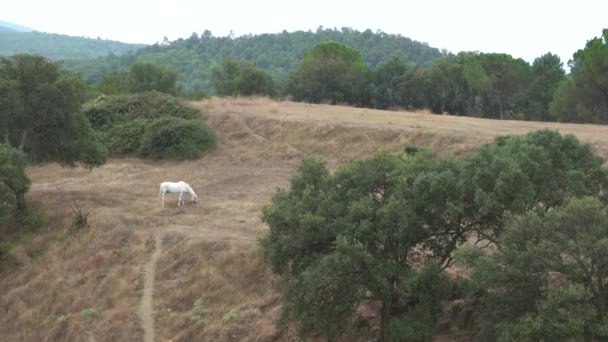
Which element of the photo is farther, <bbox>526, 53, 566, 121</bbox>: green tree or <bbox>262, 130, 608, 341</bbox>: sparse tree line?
<bbox>526, 53, 566, 121</bbox>: green tree

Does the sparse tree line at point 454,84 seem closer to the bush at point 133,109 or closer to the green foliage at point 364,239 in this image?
the bush at point 133,109

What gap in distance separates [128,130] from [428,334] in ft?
90.1

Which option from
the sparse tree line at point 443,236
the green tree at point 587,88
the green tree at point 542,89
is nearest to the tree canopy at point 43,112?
the sparse tree line at point 443,236

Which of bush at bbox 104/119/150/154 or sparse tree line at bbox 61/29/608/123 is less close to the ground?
sparse tree line at bbox 61/29/608/123

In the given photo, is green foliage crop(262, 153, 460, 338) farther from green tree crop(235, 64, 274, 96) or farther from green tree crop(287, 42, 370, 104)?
green tree crop(235, 64, 274, 96)

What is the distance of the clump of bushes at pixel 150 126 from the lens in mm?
34969

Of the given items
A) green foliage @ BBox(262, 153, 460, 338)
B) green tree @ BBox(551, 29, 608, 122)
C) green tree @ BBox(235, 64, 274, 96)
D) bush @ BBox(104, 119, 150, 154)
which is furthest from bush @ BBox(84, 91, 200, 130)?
green foliage @ BBox(262, 153, 460, 338)

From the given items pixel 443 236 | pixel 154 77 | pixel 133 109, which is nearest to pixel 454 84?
pixel 154 77

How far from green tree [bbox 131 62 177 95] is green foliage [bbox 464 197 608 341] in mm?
48878

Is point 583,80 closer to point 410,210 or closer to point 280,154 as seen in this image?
point 280,154

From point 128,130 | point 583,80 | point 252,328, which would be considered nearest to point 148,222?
point 252,328

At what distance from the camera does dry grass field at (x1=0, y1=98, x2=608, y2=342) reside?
1902 centimetres

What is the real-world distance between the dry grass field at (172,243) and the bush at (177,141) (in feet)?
2.39

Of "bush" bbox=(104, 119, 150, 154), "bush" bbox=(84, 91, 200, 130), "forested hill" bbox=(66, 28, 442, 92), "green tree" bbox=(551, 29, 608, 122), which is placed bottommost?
"bush" bbox=(104, 119, 150, 154)
